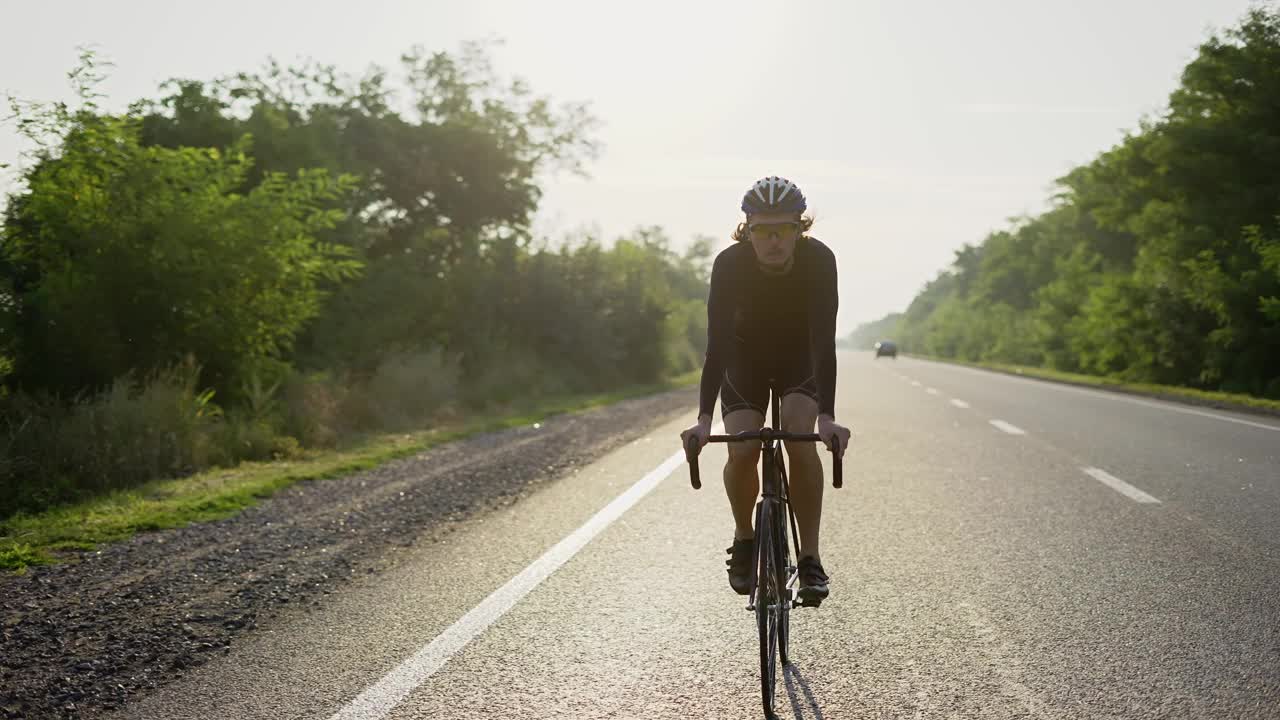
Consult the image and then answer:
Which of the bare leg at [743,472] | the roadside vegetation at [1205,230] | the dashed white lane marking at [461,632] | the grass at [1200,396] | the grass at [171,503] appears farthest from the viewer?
the roadside vegetation at [1205,230]

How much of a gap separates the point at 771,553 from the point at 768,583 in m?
0.12

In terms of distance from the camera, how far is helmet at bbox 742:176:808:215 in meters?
4.03

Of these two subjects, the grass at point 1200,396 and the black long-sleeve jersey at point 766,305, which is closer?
the black long-sleeve jersey at point 766,305

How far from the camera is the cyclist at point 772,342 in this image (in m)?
4.06

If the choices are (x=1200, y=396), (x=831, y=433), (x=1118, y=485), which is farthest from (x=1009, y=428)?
(x=831, y=433)

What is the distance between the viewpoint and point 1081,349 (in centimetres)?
4078

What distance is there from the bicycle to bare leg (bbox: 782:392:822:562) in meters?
0.06

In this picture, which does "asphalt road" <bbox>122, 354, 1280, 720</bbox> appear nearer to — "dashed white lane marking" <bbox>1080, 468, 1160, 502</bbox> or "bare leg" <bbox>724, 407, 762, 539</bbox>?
"dashed white lane marking" <bbox>1080, 468, 1160, 502</bbox>

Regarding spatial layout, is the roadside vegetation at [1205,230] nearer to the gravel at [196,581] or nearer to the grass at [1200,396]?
the grass at [1200,396]

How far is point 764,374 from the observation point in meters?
4.20

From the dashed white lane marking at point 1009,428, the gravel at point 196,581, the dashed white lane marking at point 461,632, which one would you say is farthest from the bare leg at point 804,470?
the dashed white lane marking at point 1009,428

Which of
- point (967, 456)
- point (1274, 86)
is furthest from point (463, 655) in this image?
point (1274, 86)

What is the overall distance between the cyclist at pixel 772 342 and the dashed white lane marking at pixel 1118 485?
5359 millimetres

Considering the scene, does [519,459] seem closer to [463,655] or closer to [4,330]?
[4,330]
